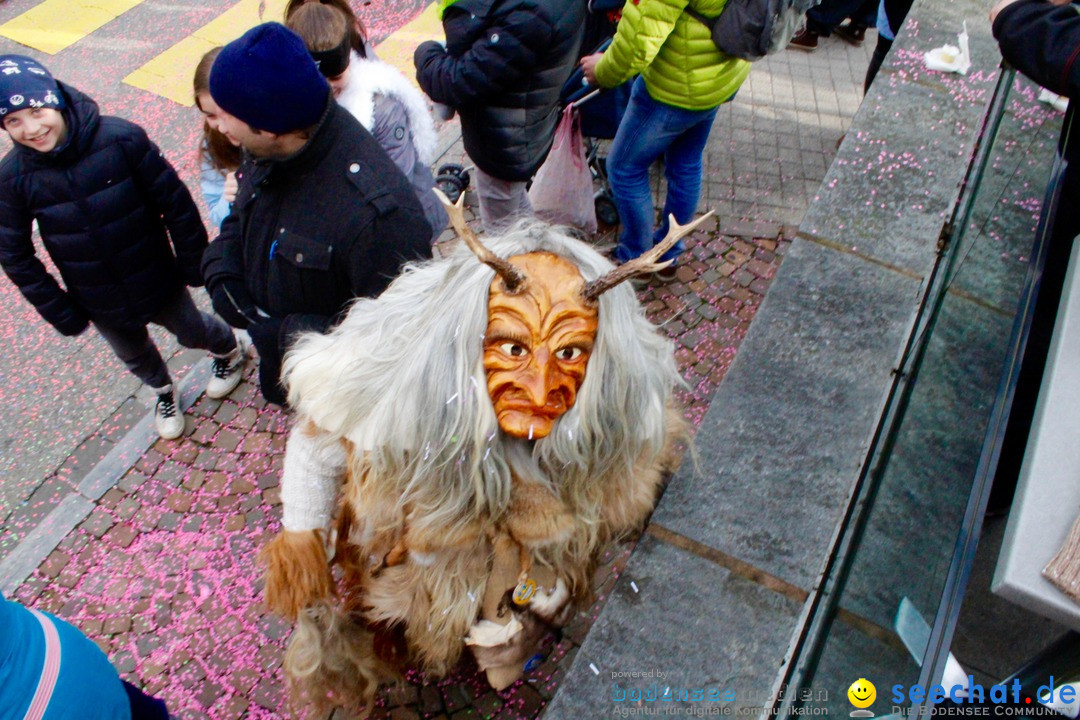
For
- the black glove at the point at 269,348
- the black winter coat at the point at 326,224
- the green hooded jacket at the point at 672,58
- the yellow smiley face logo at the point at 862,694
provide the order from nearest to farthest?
the yellow smiley face logo at the point at 862,694, the black winter coat at the point at 326,224, the black glove at the point at 269,348, the green hooded jacket at the point at 672,58

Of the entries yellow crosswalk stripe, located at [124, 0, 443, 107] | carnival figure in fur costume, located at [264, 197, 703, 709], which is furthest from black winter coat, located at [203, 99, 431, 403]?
yellow crosswalk stripe, located at [124, 0, 443, 107]

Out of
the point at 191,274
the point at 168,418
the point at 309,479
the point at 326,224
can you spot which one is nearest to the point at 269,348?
the point at 326,224

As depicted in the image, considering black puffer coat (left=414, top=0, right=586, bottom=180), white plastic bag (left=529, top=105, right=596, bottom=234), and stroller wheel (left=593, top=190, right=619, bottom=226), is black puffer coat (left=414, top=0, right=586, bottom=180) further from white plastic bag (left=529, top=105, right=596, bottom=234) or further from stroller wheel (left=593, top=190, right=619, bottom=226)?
stroller wheel (left=593, top=190, right=619, bottom=226)

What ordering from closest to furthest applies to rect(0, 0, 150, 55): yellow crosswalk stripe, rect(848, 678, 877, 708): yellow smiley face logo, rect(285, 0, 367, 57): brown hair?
rect(848, 678, 877, 708): yellow smiley face logo, rect(285, 0, 367, 57): brown hair, rect(0, 0, 150, 55): yellow crosswalk stripe

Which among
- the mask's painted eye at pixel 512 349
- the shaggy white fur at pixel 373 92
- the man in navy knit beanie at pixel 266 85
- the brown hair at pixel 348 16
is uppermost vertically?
the man in navy knit beanie at pixel 266 85

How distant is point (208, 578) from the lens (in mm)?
3361

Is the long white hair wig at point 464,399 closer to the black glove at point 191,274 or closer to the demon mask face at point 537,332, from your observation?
the demon mask face at point 537,332

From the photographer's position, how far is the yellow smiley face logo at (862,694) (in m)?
1.76

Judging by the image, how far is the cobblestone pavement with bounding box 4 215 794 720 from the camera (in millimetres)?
3043

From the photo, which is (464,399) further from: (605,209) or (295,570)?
(605,209)

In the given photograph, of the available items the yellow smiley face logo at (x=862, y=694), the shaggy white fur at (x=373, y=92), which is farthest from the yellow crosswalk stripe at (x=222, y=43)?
the yellow smiley face logo at (x=862, y=694)

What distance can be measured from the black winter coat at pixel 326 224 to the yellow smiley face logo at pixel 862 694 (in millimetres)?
1775

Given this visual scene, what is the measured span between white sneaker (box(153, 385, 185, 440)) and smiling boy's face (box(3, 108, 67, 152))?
4.66 ft

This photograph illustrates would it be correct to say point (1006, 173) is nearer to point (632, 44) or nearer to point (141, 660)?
point (632, 44)
